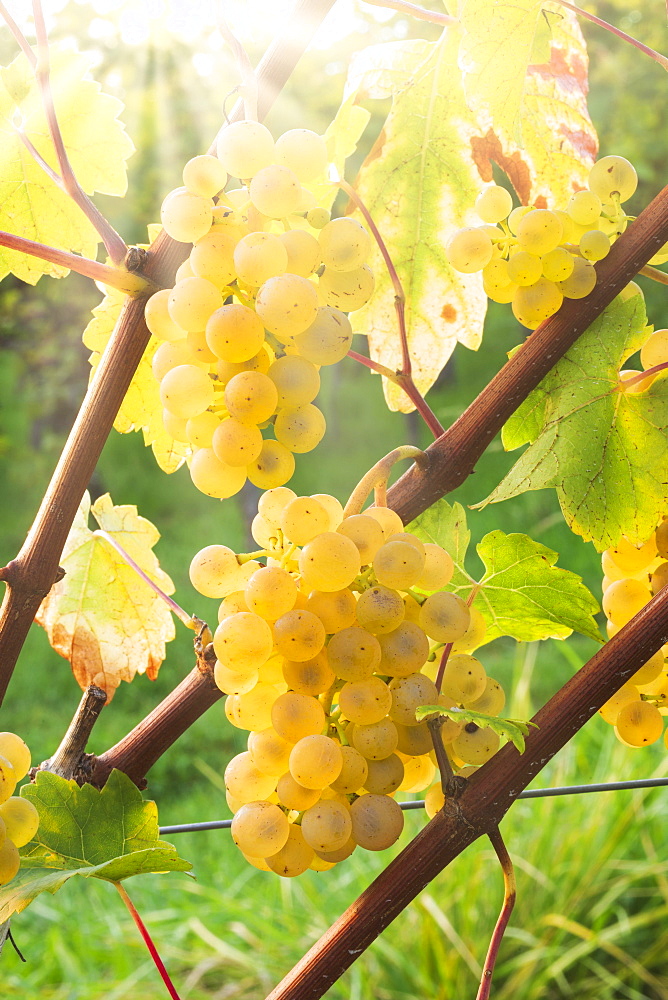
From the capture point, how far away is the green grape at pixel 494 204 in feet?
1.29

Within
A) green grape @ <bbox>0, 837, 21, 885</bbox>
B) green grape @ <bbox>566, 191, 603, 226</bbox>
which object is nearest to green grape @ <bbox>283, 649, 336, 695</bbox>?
green grape @ <bbox>0, 837, 21, 885</bbox>

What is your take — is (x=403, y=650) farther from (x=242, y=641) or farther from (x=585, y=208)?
(x=585, y=208)

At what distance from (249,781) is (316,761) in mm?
41

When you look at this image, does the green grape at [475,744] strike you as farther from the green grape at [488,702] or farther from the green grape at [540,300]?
the green grape at [540,300]

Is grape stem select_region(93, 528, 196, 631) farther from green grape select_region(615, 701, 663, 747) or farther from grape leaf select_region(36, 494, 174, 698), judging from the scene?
green grape select_region(615, 701, 663, 747)

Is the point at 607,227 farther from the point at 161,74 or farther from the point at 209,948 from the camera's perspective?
the point at 161,74

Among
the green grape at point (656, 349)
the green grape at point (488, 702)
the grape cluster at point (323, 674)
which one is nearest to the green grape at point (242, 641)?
the grape cluster at point (323, 674)

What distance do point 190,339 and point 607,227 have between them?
19 centimetres

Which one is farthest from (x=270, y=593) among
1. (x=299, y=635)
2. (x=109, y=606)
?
(x=109, y=606)

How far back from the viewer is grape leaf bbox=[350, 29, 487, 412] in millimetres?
448

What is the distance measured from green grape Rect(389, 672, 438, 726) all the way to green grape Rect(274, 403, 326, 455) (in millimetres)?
87

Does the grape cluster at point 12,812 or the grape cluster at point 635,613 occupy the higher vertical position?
the grape cluster at point 635,613

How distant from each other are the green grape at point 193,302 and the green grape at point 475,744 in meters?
0.17

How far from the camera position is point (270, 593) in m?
0.29
